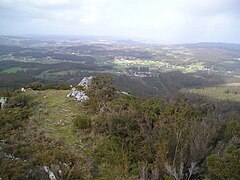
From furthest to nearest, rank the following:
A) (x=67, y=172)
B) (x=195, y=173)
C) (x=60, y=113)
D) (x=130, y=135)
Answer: (x=60, y=113), (x=130, y=135), (x=195, y=173), (x=67, y=172)

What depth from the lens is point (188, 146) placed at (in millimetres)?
8531

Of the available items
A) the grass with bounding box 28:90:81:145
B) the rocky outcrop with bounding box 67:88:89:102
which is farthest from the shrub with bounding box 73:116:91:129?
the rocky outcrop with bounding box 67:88:89:102

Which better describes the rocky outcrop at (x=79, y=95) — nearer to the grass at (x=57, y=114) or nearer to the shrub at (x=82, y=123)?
the grass at (x=57, y=114)

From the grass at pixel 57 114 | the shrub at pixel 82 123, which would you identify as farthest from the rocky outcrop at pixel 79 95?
the shrub at pixel 82 123

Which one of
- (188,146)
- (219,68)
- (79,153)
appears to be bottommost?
(219,68)

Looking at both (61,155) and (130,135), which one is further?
(130,135)

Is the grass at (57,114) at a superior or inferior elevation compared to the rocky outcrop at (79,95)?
inferior

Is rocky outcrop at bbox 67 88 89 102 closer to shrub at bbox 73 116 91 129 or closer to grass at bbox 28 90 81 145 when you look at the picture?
grass at bbox 28 90 81 145

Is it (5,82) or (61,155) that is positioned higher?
(61,155)

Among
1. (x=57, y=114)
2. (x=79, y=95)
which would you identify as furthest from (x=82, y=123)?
(x=79, y=95)

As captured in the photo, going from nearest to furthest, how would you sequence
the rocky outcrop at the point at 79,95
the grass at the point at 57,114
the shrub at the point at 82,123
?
A: the grass at the point at 57,114 → the shrub at the point at 82,123 → the rocky outcrop at the point at 79,95

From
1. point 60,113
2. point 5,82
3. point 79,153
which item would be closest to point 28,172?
point 79,153

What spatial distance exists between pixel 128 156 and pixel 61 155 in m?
2.32

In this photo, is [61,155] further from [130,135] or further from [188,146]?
[188,146]
